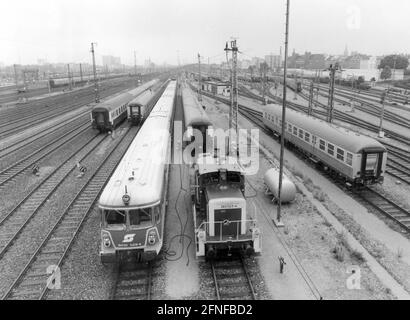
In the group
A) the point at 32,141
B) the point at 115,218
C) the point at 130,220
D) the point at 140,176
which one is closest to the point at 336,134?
the point at 140,176

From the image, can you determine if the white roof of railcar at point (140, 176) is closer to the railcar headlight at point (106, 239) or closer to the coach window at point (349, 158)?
the railcar headlight at point (106, 239)

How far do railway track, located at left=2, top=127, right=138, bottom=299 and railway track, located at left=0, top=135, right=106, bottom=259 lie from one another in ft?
5.01

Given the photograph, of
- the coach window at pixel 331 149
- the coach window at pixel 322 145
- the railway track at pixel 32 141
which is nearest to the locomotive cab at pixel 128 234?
the coach window at pixel 331 149

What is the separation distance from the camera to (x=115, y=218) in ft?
40.2

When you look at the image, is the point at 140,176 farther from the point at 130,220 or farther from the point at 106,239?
the point at 106,239

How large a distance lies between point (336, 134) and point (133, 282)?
54.0ft

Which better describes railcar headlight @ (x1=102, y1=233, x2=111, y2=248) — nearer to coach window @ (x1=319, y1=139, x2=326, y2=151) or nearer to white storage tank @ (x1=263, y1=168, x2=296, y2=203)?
white storage tank @ (x1=263, y1=168, x2=296, y2=203)

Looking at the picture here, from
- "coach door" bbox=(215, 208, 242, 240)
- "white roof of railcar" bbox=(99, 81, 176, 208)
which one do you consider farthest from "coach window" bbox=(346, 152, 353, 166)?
"white roof of railcar" bbox=(99, 81, 176, 208)

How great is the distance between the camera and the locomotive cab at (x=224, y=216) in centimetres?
1298

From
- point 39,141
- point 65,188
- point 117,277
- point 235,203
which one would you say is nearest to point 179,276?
point 117,277

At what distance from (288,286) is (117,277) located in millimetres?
6056

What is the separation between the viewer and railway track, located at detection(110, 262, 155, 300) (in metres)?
11.7
